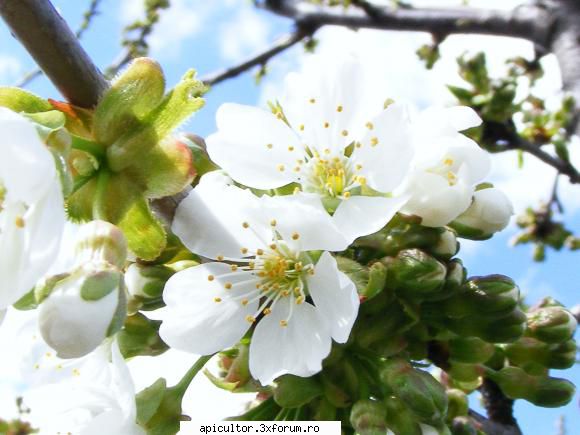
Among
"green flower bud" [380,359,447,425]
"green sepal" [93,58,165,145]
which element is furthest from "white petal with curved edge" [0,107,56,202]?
"green flower bud" [380,359,447,425]

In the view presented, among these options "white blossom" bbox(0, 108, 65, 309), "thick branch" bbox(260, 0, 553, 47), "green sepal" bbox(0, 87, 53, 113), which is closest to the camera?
"white blossom" bbox(0, 108, 65, 309)

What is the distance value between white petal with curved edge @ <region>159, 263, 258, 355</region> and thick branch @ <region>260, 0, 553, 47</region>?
7.17 ft

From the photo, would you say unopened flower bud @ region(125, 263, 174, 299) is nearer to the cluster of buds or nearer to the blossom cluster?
the blossom cluster

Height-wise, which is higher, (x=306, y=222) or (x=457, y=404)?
(x=306, y=222)

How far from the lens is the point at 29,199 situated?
2.56 ft

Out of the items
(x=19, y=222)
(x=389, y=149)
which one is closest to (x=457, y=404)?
(x=389, y=149)

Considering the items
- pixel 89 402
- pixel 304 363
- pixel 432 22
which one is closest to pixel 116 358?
pixel 89 402

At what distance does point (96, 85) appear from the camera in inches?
39.9

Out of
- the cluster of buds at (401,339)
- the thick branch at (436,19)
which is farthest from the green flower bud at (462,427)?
the thick branch at (436,19)

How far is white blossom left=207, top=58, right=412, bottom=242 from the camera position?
105cm

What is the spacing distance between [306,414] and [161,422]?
22 centimetres

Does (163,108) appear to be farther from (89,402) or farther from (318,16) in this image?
(318,16)

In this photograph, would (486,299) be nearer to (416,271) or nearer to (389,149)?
(416,271)

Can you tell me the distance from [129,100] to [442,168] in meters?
0.45
